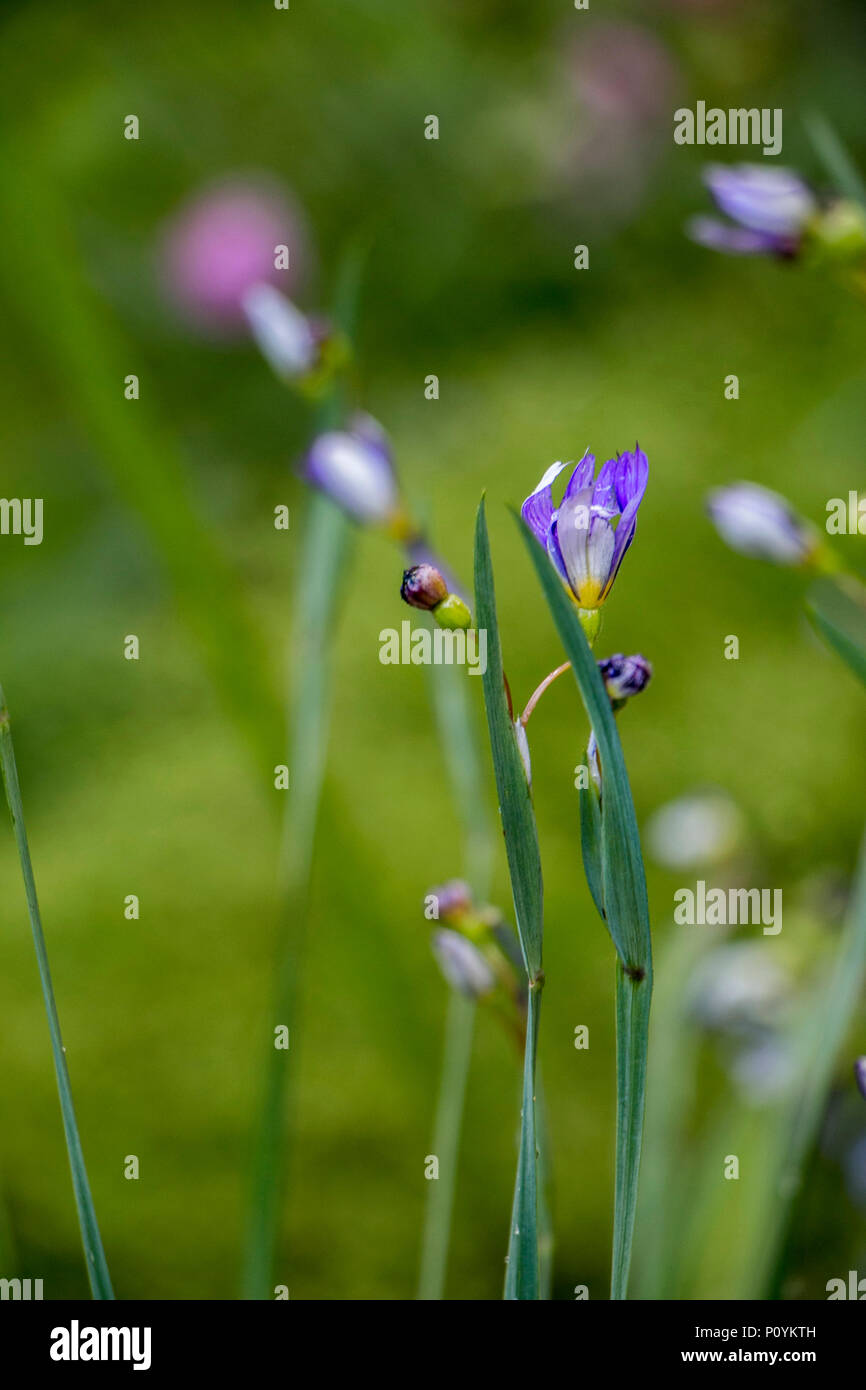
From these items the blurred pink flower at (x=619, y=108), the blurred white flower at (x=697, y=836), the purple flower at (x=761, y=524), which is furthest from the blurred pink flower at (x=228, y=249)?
the purple flower at (x=761, y=524)

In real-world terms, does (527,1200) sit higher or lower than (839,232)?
lower

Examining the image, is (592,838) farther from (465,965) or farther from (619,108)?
(619,108)

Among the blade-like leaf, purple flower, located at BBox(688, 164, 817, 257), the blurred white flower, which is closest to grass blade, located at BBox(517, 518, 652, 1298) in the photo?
the blade-like leaf

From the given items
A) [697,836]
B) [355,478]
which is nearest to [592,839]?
[355,478]

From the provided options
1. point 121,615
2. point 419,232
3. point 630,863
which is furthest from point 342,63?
point 630,863

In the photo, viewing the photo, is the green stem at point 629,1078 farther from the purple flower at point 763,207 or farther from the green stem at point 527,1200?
the purple flower at point 763,207

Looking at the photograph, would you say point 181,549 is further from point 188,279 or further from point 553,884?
point 188,279

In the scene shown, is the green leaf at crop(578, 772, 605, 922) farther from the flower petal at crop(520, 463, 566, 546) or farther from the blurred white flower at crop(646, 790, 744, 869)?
the blurred white flower at crop(646, 790, 744, 869)
